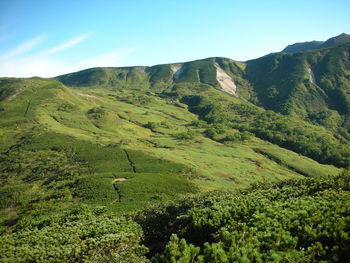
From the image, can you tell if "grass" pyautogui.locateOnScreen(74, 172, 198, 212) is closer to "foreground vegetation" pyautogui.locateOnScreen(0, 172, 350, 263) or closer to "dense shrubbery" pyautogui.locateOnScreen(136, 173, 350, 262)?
"foreground vegetation" pyautogui.locateOnScreen(0, 172, 350, 263)

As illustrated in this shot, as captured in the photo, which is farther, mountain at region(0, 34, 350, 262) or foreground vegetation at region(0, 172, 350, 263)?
mountain at region(0, 34, 350, 262)

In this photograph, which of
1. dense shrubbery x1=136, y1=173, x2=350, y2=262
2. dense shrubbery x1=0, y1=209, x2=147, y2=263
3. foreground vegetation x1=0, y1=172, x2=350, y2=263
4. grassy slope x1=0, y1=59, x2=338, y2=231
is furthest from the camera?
grassy slope x1=0, y1=59, x2=338, y2=231

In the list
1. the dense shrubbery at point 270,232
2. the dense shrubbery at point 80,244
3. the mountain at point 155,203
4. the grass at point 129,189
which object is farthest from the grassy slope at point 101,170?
the dense shrubbery at point 270,232

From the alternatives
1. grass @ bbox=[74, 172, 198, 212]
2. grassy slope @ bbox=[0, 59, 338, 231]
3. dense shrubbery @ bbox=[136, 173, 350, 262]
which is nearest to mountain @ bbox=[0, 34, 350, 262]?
dense shrubbery @ bbox=[136, 173, 350, 262]

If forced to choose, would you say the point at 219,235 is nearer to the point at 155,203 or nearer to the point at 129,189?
the point at 155,203

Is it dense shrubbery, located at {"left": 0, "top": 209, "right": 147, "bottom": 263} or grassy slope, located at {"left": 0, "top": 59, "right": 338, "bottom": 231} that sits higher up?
dense shrubbery, located at {"left": 0, "top": 209, "right": 147, "bottom": 263}

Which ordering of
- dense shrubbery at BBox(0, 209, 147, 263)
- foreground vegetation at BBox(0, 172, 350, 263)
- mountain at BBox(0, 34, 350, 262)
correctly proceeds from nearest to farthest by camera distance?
foreground vegetation at BBox(0, 172, 350, 263) < mountain at BBox(0, 34, 350, 262) < dense shrubbery at BBox(0, 209, 147, 263)

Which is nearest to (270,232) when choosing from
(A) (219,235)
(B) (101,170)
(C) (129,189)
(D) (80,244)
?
(A) (219,235)

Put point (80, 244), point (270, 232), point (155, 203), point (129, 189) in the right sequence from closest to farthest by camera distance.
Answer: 1. point (270, 232)
2. point (80, 244)
3. point (155, 203)
4. point (129, 189)

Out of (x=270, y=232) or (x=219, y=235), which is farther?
(x=219, y=235)

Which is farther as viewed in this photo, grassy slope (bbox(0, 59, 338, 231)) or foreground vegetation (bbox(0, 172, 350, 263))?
grassy slope (bbox(0, 59, 338, 231))

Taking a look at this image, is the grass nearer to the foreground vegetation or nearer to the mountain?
the mountain

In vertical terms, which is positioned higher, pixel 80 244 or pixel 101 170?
pixel 80 244

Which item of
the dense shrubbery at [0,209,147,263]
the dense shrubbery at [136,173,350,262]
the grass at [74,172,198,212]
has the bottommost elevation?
the grass at [74,172,198,212]
